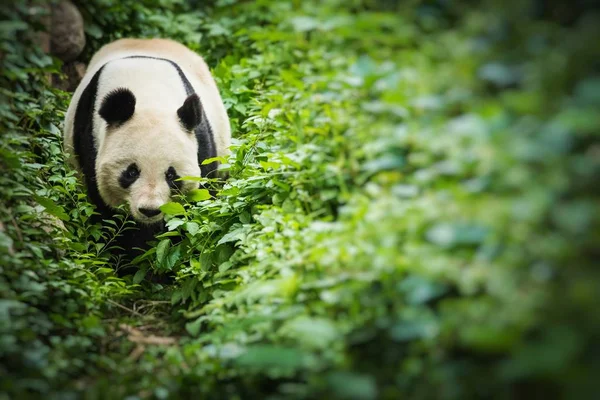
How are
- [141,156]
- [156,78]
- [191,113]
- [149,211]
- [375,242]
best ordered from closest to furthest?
[375,242] < [149,211] < [141,156] < [191,113] < [156,78]

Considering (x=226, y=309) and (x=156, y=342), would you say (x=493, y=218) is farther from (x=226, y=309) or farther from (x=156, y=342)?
(x=156, y=342)

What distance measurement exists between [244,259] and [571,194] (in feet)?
7.34

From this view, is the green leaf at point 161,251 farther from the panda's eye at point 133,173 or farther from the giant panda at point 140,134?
the panda's eye at point 133,173

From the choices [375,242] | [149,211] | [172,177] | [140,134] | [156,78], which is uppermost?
[156,78]

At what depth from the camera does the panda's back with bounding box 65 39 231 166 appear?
5199 mm

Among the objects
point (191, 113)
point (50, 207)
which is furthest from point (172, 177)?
point (50, 207)

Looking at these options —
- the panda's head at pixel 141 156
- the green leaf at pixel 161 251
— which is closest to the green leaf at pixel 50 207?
the panda's head at pixel 141 156

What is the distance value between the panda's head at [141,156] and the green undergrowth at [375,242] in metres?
0.39

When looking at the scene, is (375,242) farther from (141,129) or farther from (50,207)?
(141,129)

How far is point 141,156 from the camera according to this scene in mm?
4742

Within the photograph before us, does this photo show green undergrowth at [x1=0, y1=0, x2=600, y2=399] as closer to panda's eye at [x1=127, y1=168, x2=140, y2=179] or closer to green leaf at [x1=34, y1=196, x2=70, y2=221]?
green leaf at [x1=34, y1=196, x2=70, y2=221]

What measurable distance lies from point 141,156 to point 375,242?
260 cm

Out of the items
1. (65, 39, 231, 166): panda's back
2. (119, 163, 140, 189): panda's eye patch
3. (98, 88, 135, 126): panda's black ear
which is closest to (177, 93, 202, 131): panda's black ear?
(65, 39, 231, 166): panda's back

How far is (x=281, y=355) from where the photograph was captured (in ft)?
8.71
